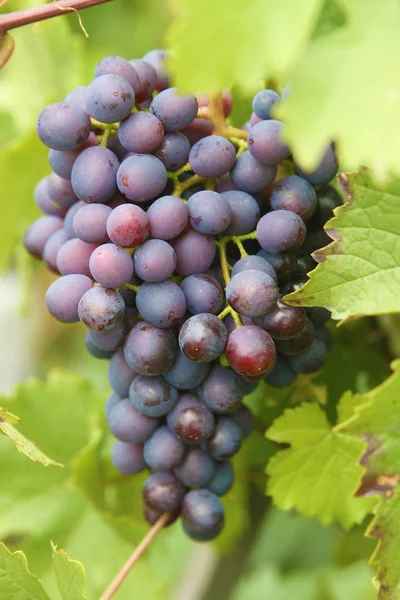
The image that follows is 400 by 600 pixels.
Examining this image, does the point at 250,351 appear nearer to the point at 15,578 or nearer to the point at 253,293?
the point at 253,293

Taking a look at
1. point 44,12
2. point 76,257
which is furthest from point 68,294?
point 44,12

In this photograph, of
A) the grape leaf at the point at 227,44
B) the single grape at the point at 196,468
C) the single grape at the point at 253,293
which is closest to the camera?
the grape leaf at the point at 227,44

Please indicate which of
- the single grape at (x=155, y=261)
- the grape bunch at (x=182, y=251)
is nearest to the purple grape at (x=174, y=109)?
the grape bunch at (x=182, y=251)

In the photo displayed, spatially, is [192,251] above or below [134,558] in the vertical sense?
above

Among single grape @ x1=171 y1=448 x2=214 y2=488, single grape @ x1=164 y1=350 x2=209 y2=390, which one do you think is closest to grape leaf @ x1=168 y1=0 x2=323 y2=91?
single grape @ x1=164 y1=350 x2=209 y2=390

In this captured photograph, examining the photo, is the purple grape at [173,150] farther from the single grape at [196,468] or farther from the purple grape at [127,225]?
the single grape at [196,468]

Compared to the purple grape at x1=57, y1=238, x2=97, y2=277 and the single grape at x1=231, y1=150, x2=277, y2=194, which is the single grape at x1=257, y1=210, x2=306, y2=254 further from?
the purple grape at x1=57, y1=238, x2=97, y2=277
